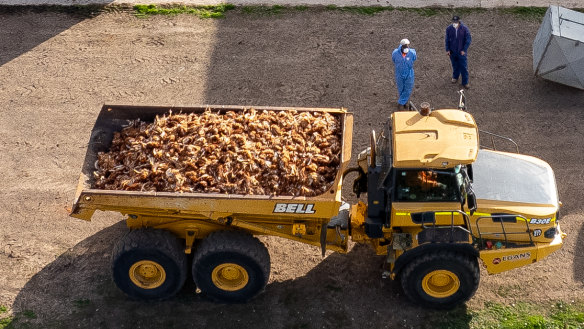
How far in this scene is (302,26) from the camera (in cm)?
1449

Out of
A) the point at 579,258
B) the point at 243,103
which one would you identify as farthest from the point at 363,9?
the point at 579,258

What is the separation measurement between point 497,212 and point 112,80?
27.2ft

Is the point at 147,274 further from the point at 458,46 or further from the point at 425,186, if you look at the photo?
the point at 458,46

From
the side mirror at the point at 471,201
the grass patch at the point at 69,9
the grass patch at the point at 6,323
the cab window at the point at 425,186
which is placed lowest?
the grass patch at the point at 6,323

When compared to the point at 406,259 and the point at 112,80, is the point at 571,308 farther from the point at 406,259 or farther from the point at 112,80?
the point at 112,80

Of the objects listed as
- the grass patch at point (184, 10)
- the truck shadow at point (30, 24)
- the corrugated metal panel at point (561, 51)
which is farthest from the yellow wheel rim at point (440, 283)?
the truck shadow at point (30, 24)

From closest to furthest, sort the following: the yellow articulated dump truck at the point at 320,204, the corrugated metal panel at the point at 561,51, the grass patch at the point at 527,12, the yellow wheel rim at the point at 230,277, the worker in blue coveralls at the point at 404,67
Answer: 1. the yellow articulated dump truck at the point at 320,204
2. the yellow wheel rim at the point at 230,277
3. the worker in blue coveralls at the point at 404,67
4. the corrugated metal panel at the point at 561,51
5. the grass patch at the point at 527,12

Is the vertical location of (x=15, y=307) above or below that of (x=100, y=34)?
below

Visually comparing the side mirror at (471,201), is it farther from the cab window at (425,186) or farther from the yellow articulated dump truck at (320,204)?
the cab window at (425,186)

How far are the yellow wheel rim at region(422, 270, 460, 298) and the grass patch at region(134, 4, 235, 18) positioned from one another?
8.78 meters

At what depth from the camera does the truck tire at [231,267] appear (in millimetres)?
8211

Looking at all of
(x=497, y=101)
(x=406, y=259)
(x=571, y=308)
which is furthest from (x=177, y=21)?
(x=571, y=308)

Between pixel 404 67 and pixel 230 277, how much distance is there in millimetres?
5355

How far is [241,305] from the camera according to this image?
8.79 m
